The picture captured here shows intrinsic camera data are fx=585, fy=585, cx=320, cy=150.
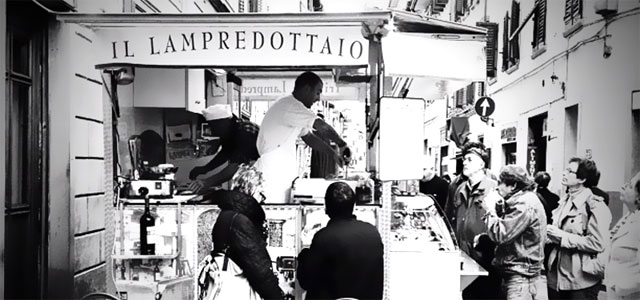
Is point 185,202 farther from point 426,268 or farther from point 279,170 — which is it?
point 426,268

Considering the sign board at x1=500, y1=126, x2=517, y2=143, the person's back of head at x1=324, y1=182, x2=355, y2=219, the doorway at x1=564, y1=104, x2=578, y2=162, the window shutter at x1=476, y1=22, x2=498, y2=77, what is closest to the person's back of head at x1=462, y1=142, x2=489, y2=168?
the sign board at x1=500, y1=126, x2=517, y2=143

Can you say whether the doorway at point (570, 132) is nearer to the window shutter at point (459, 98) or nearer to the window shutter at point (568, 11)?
the window shutter at point (568, 11)

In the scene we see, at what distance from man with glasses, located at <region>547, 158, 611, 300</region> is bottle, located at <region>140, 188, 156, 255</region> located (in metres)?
2.64

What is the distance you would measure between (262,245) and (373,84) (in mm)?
1634

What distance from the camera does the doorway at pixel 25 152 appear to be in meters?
3.49

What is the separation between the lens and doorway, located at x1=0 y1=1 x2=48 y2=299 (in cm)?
349

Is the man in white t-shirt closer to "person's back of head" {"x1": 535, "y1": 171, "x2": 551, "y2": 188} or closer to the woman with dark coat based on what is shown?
the woman with dark coat

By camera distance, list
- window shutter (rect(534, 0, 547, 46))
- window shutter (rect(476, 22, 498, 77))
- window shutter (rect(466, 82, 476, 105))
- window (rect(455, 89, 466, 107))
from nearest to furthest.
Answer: window shutter (rect(534, 0, 547, 46)) < window shutter (rect(476, 22, 498, 77)) < window shutter (rect(466, 82, 476, 105)) < window (rect(455, 89, 466, 107))

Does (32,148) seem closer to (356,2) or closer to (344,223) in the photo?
(344,223)

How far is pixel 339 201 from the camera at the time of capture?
10.1 ft

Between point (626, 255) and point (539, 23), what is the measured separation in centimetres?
169

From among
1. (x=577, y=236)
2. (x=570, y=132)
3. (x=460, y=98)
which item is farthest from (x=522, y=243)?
(x=460, y=98)

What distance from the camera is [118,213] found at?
12.3 ft

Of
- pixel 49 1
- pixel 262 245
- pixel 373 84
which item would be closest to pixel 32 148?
pixel 49 1
